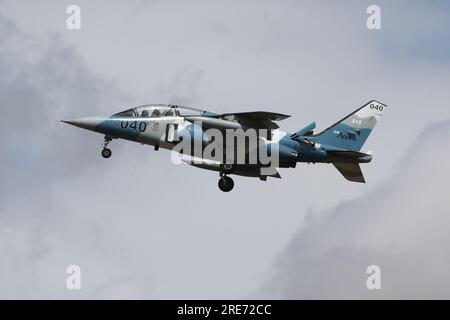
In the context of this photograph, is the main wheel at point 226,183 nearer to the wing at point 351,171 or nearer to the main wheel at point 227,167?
the main wheel at point 227,167

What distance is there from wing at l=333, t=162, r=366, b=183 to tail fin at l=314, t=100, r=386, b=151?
2.68 ft

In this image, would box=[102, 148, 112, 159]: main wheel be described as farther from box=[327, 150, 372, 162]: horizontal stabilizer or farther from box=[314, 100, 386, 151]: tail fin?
box=[327, 150, 372, 162]: horizontal stabilizer

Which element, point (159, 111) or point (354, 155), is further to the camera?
point (159, 111)

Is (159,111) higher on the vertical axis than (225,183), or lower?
higher

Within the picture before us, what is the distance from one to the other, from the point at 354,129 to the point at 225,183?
253 inches

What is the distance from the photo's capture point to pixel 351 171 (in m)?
50.6

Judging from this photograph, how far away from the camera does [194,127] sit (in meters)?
48.9

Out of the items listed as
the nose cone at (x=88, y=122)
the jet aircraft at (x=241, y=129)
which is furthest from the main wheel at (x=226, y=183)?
the nose cone at (x=88, y=122)

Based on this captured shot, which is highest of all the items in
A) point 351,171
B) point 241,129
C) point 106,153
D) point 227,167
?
point 241,129

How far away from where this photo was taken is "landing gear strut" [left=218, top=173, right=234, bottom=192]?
165 ft

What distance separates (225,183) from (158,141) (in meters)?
3.66

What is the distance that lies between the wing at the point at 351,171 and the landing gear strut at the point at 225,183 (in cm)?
486

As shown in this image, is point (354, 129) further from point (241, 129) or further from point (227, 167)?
point (227, 167)

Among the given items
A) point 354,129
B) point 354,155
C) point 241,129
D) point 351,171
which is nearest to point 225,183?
point 241,129
